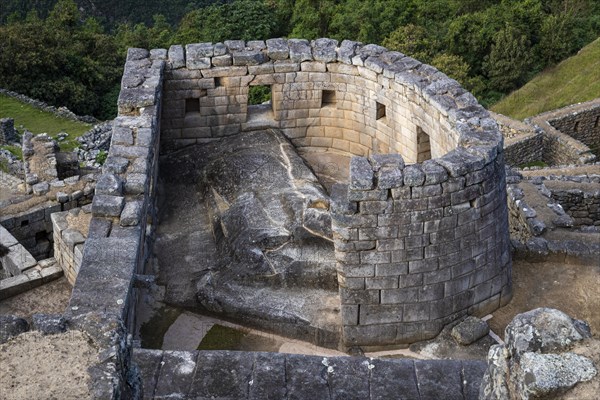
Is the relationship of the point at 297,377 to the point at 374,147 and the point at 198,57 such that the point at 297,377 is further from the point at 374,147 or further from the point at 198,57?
the point at 198,57

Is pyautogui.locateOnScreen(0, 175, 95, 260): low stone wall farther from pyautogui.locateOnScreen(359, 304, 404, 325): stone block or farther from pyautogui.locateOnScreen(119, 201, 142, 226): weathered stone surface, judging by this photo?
pyautogui.locateOnScreen(359, 304, 404, 325): stone block

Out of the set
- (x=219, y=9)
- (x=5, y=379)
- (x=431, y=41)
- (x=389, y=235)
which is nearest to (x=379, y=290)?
(x=389, y=235)

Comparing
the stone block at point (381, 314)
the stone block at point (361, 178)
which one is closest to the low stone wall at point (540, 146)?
the stone block at point (381, 314)

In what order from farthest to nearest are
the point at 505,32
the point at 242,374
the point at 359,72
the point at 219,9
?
the point at 219,9, the point at 505,32, the point at 359,72, the point at 242,374

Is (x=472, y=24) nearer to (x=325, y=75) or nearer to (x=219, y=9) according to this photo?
(x=219, y=9)

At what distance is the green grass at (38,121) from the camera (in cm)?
3412

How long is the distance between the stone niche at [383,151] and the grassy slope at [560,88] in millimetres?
21869

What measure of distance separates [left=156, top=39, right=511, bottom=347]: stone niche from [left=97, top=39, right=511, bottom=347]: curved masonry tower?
0.05 feet

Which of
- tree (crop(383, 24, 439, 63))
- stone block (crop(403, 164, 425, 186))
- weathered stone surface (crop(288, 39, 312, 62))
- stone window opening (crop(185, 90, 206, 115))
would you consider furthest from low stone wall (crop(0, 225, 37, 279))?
tree (crop(383, 24, 439, 63))

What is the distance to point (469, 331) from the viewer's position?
10.8 m

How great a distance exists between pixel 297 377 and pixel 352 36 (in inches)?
1627

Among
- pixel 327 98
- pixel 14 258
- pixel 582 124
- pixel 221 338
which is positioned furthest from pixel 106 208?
pixel 582 124

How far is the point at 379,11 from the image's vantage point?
4888cm

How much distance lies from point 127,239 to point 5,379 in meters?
4.92
